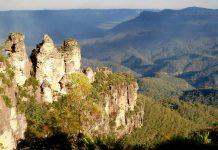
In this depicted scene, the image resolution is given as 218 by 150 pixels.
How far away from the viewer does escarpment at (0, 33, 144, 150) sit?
76.5 meters

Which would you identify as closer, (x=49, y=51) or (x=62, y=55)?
(x=49, y=51)

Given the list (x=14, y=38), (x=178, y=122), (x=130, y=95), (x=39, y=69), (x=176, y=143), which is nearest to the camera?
(x=176, y=143)

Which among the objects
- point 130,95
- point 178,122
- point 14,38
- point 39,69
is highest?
point 14,38

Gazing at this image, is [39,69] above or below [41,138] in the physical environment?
above

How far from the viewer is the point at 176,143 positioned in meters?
43.7

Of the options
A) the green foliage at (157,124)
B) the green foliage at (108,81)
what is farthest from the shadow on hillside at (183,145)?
the green foliage at (157,124)

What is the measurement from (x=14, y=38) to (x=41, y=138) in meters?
19.8

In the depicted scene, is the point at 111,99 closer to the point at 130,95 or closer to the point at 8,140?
the point at 130,95

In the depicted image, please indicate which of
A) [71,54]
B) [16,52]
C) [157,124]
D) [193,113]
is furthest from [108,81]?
[193,113]

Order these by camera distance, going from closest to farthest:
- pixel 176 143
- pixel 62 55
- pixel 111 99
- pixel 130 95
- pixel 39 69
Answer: pixel 176 143, pixel 39 69, pixel 62 55, pixel 111 99, pixel 130 95

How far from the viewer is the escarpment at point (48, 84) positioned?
76500 millimetres

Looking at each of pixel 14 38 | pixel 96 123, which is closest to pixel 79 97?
pixel 96 123

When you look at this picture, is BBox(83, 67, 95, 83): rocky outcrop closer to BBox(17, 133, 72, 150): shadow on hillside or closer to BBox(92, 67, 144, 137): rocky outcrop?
BBox(92, 67, 144, 137): rocky outcrop

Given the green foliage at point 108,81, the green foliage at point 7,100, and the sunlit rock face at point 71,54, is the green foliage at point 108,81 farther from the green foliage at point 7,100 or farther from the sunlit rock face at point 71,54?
the green foliage at point 7,100
